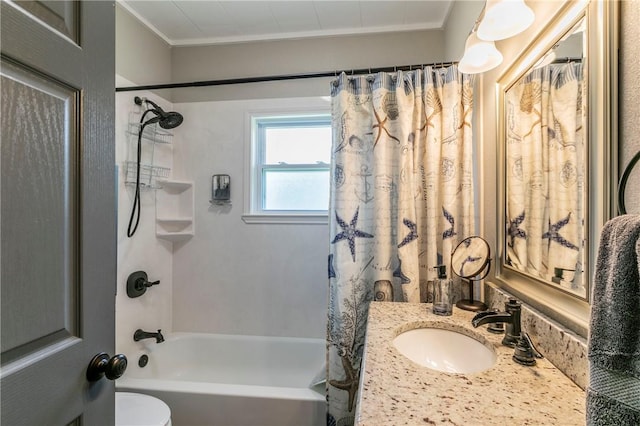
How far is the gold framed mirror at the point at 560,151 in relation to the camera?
0.67 meters

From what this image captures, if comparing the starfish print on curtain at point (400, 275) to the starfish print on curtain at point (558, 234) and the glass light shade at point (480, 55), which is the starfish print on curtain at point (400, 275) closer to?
the starfish print on curtain at point (558, 234)

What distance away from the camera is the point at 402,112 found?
1.55 meters

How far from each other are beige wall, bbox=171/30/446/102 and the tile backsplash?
1.88 meters

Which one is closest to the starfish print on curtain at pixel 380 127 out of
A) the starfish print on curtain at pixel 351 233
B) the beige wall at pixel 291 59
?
the starfish print on curtain at pixel 351 233

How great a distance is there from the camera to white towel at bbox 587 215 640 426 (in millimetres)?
388

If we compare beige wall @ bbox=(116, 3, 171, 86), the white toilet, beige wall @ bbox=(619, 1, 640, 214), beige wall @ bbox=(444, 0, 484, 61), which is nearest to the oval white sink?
beige wall @ bbox=(619, 1, 640, 214)

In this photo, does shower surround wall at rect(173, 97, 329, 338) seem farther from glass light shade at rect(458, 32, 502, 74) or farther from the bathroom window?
glass light shade at rect(458, 32, 502, 74)

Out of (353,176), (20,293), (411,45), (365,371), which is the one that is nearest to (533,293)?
(365,371)

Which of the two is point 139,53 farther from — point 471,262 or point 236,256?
point 471,262

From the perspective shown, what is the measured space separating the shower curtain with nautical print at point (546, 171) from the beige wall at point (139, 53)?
228cm

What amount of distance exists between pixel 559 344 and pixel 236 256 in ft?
6.60

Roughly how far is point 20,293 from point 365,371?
2.59 feet

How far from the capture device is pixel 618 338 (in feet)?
1.32

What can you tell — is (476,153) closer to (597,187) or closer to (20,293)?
(597,187)
